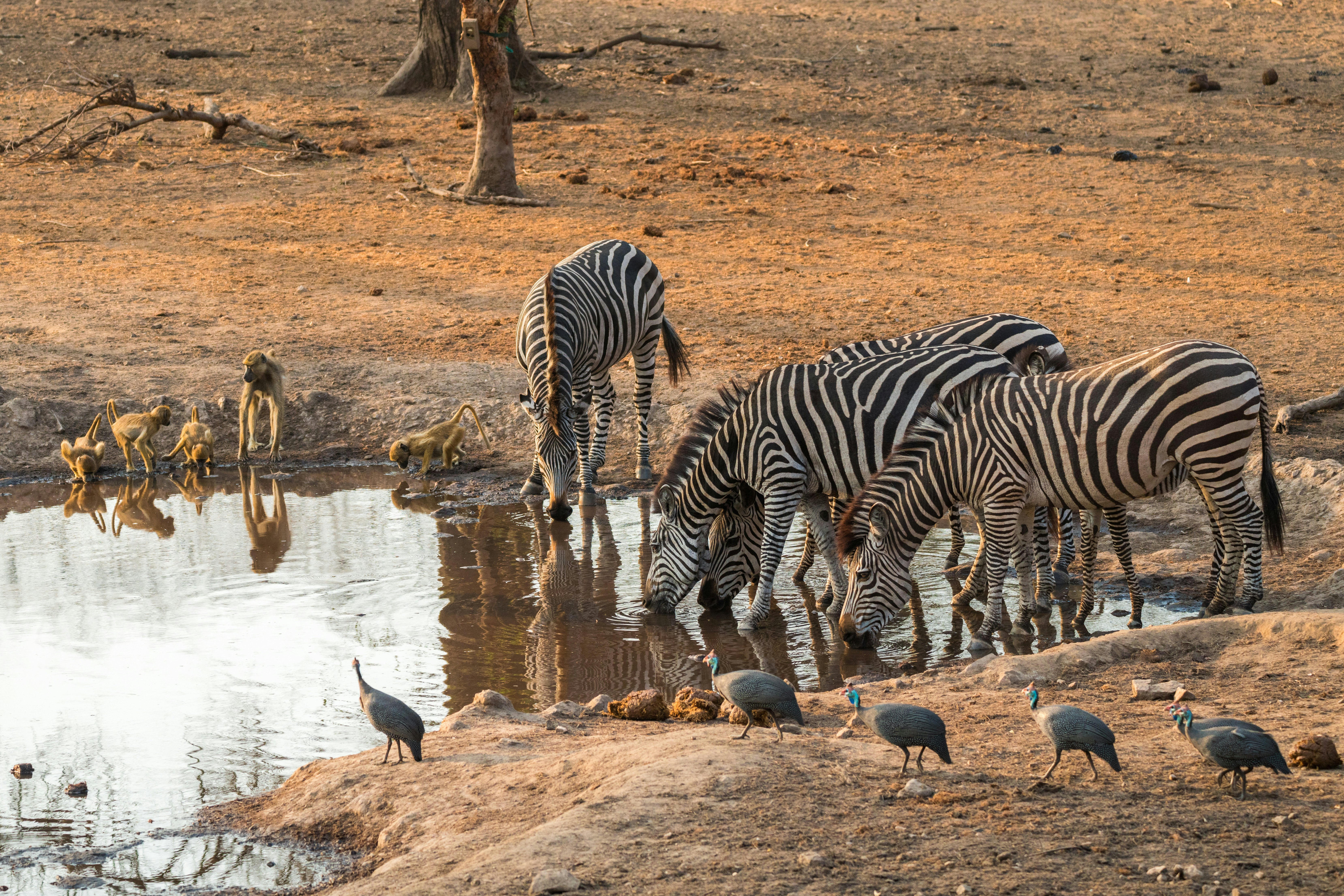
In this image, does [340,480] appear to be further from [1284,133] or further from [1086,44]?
[1086,44]

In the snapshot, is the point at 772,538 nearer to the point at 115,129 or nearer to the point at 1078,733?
the point at 1078,733

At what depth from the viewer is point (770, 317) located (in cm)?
1427

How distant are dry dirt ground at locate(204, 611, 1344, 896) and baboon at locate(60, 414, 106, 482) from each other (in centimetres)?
604

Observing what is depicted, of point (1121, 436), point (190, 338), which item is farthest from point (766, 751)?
point (190, 338)

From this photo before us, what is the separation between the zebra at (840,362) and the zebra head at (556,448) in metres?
1.75

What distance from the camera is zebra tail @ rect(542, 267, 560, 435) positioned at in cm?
1034

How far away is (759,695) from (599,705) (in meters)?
1.37

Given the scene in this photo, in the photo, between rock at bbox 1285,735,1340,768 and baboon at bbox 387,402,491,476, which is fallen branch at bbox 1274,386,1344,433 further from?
baboon at bbox 387,402,491,476

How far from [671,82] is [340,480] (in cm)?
1350

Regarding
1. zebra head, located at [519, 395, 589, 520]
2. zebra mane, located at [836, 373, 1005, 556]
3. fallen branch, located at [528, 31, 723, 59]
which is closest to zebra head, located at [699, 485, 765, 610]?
zebra mane, located at [836, 373, 1005, 556]

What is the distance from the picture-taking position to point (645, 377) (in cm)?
1205

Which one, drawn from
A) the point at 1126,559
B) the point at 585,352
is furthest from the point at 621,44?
the point at 1126,559

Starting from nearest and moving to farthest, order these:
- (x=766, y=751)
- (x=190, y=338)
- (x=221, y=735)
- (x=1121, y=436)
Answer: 1. (x=766, y=751)
2. (x=221, y=735)
3. (x=1121, y=436)
4. (x=190, y=338)

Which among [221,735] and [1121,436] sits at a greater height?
[1121,436]
